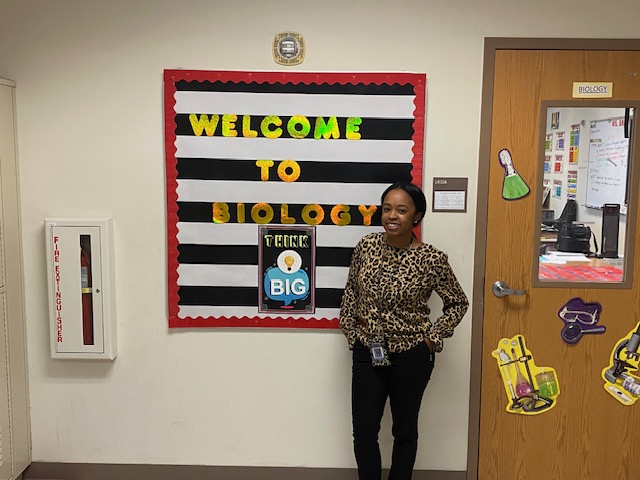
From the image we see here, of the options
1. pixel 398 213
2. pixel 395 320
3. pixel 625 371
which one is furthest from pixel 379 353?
pixel 625 371

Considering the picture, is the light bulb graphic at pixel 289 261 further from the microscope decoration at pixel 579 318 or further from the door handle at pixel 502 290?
the microscope decoration at pixel 579 318

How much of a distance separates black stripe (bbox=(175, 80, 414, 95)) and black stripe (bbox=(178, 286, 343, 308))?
878 mm

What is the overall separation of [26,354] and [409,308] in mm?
1773

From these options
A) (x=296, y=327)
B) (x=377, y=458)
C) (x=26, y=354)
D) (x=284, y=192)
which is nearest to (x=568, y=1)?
(x=284, y=192)

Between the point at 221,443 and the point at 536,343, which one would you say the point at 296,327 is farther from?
the point at 536,343

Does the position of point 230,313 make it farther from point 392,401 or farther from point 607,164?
point 607,164

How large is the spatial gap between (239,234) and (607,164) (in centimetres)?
165

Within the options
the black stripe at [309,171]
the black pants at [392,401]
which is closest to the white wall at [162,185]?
the black stripe at [309,171]

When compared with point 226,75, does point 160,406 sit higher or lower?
lower

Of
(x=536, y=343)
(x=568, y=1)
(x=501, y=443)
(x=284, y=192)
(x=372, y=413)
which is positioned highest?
(x=568, y=1)

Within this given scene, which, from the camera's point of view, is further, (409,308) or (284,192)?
(284,192)

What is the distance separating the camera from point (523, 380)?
2666 mm

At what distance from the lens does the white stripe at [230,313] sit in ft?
8.70

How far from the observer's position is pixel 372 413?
7.95 feet
